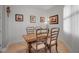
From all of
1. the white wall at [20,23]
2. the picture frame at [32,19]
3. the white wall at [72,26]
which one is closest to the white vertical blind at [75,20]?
the white wall at [72,26]

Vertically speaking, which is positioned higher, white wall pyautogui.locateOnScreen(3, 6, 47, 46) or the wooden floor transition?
white wall pyautogui.locateOnScreen(3, 6, 47, 46)

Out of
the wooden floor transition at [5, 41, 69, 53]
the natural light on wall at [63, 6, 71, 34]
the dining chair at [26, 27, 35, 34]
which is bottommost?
the wooden floor transition at [5, 41, 69, 53]

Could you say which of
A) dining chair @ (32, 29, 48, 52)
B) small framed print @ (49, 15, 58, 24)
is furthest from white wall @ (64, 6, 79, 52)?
dining chair @ (32, 29, 48, 52)

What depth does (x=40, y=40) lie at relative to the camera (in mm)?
1379

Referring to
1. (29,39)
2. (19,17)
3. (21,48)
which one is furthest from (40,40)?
(19,17)

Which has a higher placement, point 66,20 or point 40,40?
point 66,20

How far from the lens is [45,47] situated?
138 cm

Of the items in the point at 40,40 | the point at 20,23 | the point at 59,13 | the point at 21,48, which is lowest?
the point at 21,48

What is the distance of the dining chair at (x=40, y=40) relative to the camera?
1.37m

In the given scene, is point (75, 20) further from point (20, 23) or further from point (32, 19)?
point (20, 23)

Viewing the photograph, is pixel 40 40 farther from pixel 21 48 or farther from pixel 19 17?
pixel 19 17

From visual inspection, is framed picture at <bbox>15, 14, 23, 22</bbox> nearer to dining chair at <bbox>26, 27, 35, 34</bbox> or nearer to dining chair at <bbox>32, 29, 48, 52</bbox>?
dining chair at <bbox>26, 27, 35, 34</bbox>

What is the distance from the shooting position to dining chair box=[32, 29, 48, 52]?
1.37 metres
